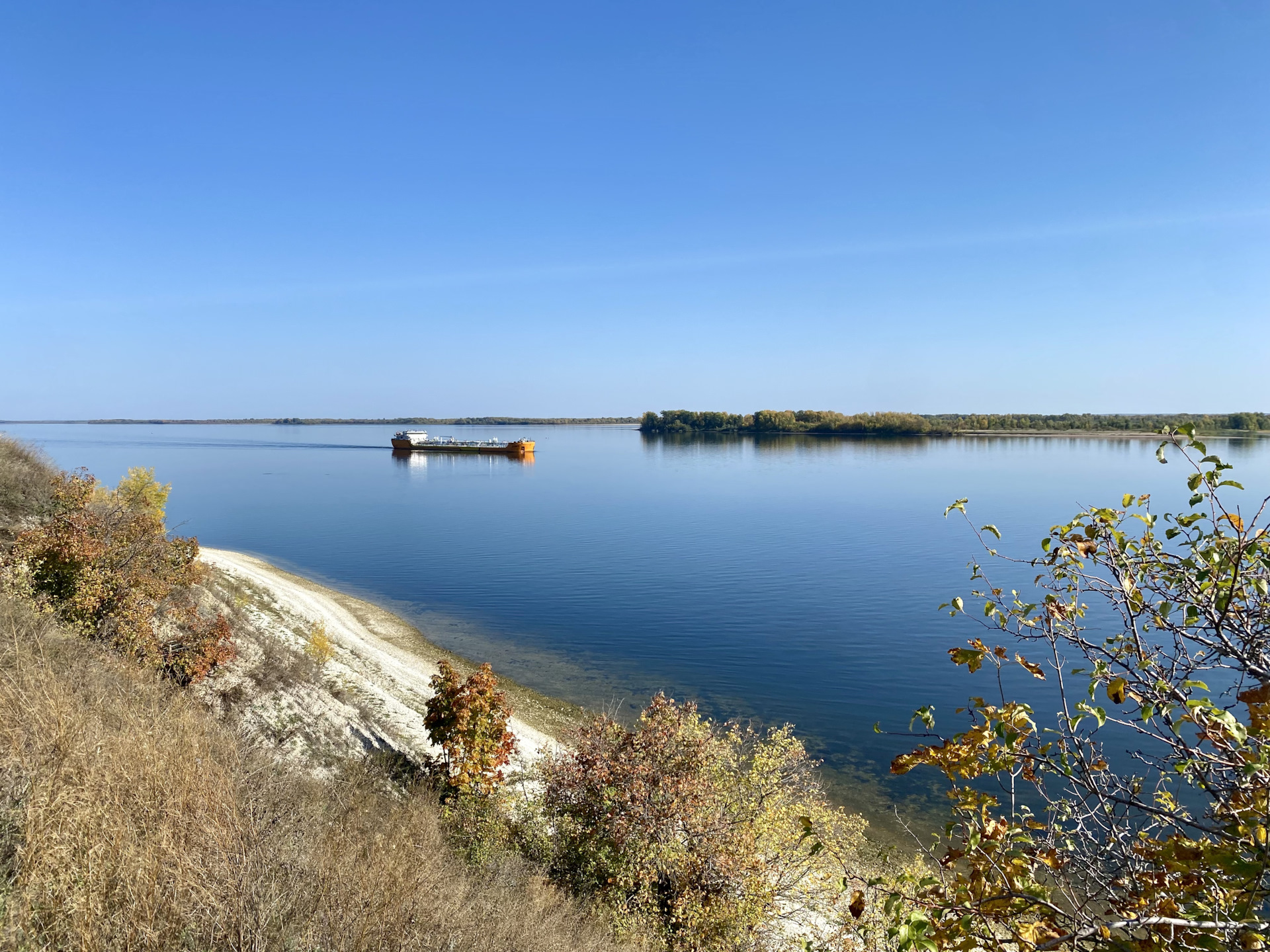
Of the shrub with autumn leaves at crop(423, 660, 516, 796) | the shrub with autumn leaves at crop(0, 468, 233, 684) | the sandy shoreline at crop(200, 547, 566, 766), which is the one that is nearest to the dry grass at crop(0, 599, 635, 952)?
the shrub with autumn leaves at crop(423, 660, 516, 796)

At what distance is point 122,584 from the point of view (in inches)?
723

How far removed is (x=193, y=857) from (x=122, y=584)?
46.1ft

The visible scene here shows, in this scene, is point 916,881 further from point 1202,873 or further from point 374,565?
point 374,565

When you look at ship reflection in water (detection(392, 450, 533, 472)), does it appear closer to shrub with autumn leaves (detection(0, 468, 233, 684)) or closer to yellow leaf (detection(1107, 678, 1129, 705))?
shrub with autumn leaves (detection(0, 468, 233, 684))

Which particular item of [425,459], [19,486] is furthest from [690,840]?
[425,459]

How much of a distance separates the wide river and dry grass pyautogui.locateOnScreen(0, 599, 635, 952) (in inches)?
489

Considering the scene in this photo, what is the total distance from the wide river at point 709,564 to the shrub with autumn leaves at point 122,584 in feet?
39.6

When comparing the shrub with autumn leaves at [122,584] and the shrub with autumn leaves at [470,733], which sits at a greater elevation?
A: the shrub with autumn leaves at [122,584]

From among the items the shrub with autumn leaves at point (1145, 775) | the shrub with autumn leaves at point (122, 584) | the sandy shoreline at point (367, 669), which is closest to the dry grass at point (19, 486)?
the shrub with autumn leaves at point (122, 584)

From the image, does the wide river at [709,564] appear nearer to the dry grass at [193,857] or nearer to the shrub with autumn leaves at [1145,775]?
the dry grass at [193,857]

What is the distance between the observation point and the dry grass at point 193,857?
6688 mm

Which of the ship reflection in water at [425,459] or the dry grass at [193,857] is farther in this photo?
the ship reflection in water at [425,459]

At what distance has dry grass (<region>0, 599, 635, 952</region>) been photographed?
669 centimetres

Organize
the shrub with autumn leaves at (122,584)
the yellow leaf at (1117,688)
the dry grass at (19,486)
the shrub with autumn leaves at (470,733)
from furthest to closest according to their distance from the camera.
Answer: the dry grass at (19,486) < the shrub with autumn leaves at (122,584) < the shrub with autumn leaves at (470,733) < the yellow leaf at (1117,688)
